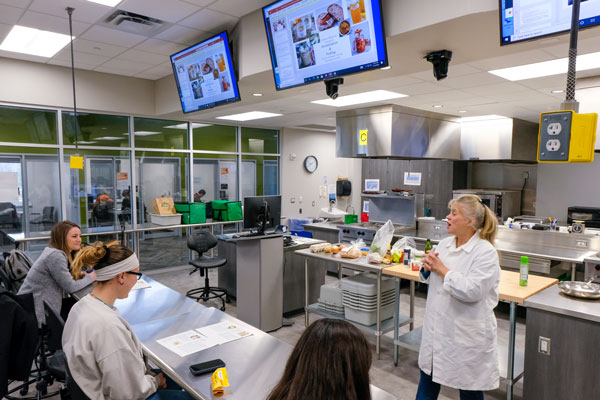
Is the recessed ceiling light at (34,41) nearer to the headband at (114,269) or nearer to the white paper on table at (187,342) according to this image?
the headband at (114,269)

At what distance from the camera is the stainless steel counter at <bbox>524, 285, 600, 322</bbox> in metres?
2.33

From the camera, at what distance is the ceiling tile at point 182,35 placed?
12.5 feet

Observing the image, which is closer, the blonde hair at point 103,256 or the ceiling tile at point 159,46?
the blonde hair at point 103,256

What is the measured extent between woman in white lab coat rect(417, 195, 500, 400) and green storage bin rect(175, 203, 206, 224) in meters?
4.64

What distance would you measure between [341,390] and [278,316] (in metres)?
3.30

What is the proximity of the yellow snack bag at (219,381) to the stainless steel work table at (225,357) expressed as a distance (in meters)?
0.02

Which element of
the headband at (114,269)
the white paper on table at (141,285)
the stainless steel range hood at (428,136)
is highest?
the stainless steel range hood at (428,136)

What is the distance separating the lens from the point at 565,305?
246 centimetres

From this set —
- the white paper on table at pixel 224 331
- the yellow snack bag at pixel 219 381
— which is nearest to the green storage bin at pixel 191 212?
the white paper on table at pixel 224 331

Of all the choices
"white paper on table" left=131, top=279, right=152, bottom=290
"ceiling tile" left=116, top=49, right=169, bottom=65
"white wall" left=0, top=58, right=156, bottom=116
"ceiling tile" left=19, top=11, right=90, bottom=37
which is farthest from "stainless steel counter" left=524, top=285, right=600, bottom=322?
Result: "white wall" left=0, top=58, right=156, bottom=116

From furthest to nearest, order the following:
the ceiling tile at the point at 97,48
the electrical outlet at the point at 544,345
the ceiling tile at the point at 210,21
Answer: the ceiling tile at the point at 97,48, the ceiling tile at the point at 210,21, the electrical outlet at the point at 544,345

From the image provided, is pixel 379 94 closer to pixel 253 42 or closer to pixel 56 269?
pixel 253 42

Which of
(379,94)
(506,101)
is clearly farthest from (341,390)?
(506,101)

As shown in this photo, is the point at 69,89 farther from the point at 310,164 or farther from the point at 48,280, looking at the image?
the point at 310,164
